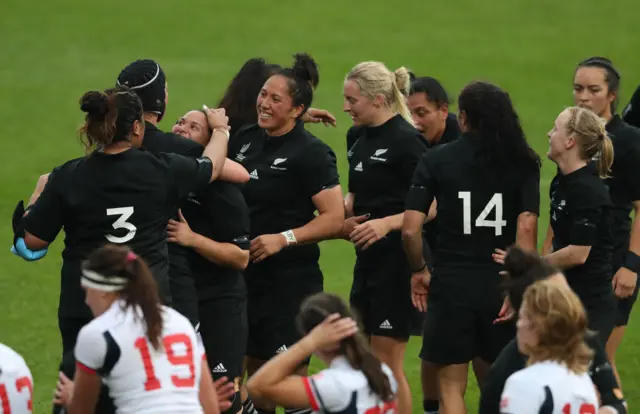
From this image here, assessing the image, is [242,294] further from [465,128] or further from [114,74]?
[114,74]

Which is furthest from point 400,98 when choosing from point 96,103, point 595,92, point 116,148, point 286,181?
point 96,103

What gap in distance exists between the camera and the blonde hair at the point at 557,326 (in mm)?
4523

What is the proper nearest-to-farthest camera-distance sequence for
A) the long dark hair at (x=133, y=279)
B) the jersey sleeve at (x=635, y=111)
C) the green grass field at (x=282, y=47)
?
the long dark hair at (x=133, y=279)
the jersey sleeve at (x=635, y=111)
the green grass field at (x=282, y=47)

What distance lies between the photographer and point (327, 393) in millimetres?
4559

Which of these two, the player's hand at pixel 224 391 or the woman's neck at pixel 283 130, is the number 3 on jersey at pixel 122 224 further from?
the woman's neck at pixel 283 130

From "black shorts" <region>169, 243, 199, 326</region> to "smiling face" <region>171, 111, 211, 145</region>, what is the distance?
28.0 inches

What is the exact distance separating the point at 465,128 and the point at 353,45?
56.1ft

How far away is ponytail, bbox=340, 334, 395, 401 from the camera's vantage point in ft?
15.1

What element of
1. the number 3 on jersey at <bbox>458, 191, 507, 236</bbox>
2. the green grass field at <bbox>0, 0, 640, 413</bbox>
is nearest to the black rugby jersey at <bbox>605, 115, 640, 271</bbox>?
the number 3 on jersey at <bbox>458, 191, 507, 236</bbox>

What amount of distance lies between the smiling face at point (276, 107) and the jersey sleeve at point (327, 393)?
2.73 m

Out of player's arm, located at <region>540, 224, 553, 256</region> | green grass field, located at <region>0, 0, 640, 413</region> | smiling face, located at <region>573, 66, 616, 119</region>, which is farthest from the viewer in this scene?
green grass field, located at <region>0, 0, 640, 413</region>

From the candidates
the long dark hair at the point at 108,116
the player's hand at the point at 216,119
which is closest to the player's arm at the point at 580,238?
the player's hand at the point at 216,119

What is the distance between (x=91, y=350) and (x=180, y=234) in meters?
1.65

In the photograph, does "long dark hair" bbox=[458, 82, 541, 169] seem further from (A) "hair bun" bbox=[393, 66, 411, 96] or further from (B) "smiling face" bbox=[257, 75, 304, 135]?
(A) "hair bun" bbox=[393, 66, 411, 96]
